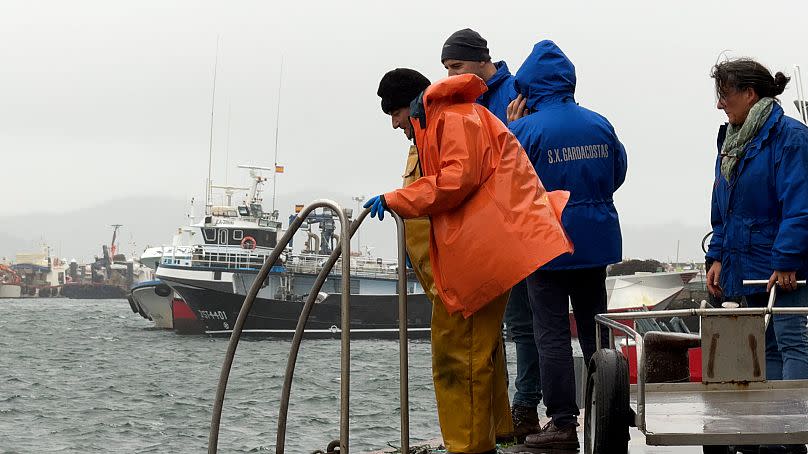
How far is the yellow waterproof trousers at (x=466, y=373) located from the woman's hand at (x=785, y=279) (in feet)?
3.06

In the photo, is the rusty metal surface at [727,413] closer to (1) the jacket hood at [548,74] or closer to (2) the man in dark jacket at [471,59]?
(1) the jacket hood at [548,74]

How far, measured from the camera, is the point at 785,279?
150 inches

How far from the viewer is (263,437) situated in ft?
78.3

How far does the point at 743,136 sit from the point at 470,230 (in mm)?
1110

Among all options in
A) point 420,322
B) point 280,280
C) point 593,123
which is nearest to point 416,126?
point 593,123

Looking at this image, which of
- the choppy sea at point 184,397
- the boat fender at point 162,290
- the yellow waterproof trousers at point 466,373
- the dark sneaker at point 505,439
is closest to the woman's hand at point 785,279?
the yellow waterproof trousers at point 466,373

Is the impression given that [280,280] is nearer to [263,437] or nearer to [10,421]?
[10,421]

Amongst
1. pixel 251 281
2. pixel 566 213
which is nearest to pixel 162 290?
pixel 251 281

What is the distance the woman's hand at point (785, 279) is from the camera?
3811 mm

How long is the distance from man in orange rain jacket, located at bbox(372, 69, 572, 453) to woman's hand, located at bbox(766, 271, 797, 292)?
0.76 metres

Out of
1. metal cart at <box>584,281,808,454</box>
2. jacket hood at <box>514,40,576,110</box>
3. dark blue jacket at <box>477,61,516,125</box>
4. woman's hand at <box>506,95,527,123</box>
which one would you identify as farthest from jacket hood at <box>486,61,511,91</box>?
metal cart at <box>584,281,808,454</box>

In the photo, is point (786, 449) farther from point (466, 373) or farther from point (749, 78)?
point (749, 78)

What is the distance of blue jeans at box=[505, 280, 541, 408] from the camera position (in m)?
4.82

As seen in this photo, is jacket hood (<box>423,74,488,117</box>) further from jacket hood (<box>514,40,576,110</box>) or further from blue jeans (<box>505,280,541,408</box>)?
blue jeans (<box>505,280,541,408</box>)
